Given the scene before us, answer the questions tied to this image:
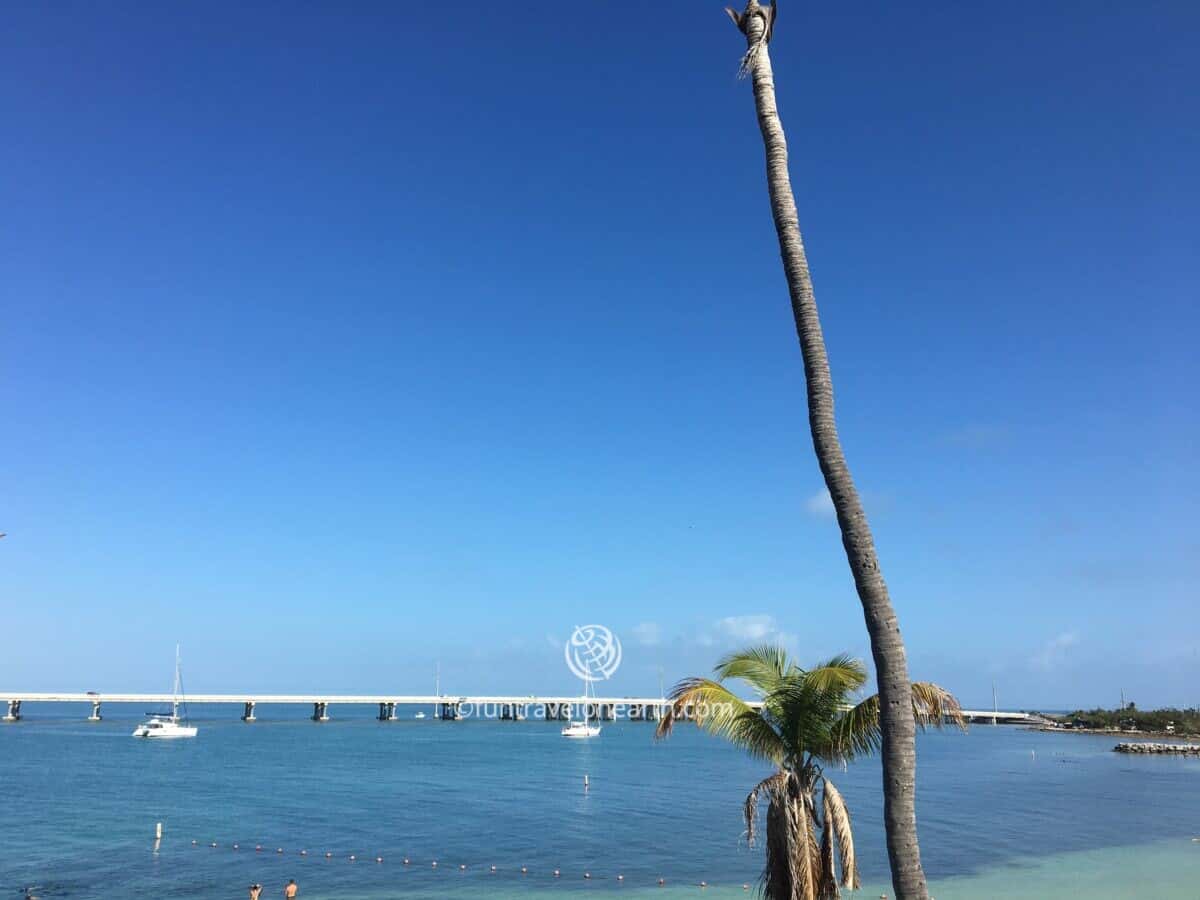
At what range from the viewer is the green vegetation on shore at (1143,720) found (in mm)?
149500

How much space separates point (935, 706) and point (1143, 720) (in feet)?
611

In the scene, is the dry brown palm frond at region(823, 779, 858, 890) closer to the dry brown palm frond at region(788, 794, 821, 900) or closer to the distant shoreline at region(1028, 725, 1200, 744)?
the dry brown palm frond at region(788, 794, 821, 900)

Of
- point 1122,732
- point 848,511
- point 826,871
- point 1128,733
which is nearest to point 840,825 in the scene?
point 826,871

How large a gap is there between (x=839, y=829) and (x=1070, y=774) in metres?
89.3

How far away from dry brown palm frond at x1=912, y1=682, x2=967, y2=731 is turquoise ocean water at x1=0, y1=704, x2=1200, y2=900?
25.2 meters

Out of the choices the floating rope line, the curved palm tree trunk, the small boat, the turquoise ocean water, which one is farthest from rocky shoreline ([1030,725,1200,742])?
the curved palm tree trunk

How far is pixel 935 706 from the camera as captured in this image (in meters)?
11.3

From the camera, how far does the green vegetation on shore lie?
150 m

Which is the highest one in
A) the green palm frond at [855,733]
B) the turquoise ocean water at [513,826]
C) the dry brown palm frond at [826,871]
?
the green palm frond at [855,733]

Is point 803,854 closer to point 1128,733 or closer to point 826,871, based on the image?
point 826,871

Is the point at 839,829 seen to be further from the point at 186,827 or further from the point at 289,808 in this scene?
the point at 289,808

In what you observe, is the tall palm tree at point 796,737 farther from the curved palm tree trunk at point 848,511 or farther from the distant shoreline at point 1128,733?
the distant shoreline at point 1128,733

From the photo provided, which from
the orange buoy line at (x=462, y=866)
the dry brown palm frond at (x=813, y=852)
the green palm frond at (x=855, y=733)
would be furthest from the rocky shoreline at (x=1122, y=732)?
the dry brown palm frond at (x=813, y=852)

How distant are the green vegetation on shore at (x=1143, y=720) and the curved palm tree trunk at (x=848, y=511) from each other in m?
164
